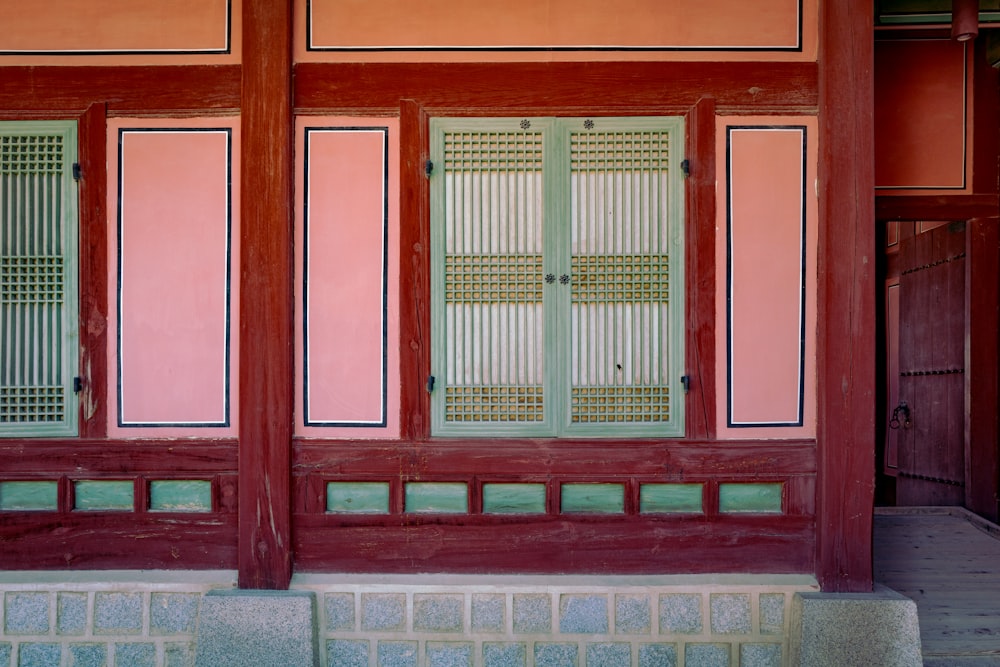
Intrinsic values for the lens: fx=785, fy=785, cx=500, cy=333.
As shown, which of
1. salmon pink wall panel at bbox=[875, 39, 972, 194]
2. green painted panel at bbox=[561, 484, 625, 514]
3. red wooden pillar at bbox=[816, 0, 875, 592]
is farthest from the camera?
salmon pink wall panel at bbox=[875, 39, 972, 194]

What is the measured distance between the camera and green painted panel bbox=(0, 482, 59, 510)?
4.00m

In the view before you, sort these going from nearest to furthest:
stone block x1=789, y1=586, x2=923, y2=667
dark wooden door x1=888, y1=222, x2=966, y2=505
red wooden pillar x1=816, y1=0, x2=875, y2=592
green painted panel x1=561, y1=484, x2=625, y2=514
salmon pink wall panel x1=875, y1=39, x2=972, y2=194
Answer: stone block x1=789, y1=586, x2=923, y2=667, red wooden pillar x1=816, y1=0, x2=875, y2=592, green painted panel x1=561, y1=484, x2=625, y2=514, salmon pink wall panel x1=875, y1=39, x2=972, y2=194, dark wooden door x1=888, y1=222, x2=966, y2=505

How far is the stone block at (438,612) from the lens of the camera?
3887mm

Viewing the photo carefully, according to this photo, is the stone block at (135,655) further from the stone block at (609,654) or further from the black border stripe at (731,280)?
the black border stripe at (731,280)

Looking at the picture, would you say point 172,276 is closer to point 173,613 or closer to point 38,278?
point 38,278

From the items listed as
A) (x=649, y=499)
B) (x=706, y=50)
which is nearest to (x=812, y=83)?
(x=706, y=50)

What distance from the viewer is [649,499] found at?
3.96 meters

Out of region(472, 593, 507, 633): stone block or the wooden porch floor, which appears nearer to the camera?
region(472, 593, 507, 633): stone block

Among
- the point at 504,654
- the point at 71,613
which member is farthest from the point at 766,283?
the point at 71,613

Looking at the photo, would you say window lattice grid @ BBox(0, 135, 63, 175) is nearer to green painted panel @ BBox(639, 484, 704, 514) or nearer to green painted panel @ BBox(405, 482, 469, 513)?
green painted panel @ BBox(405, 482, 469, 513)

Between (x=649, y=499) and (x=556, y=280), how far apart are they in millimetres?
1201

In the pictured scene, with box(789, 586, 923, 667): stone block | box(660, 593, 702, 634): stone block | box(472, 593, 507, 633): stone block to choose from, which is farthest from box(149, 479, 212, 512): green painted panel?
box(789, 586, 923, 667): stone block

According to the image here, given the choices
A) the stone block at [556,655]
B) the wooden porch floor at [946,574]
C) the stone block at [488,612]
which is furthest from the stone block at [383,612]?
the wooden porch floor at [946,574]

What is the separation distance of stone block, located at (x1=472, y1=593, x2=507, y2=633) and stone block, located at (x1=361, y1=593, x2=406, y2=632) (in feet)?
1.17
